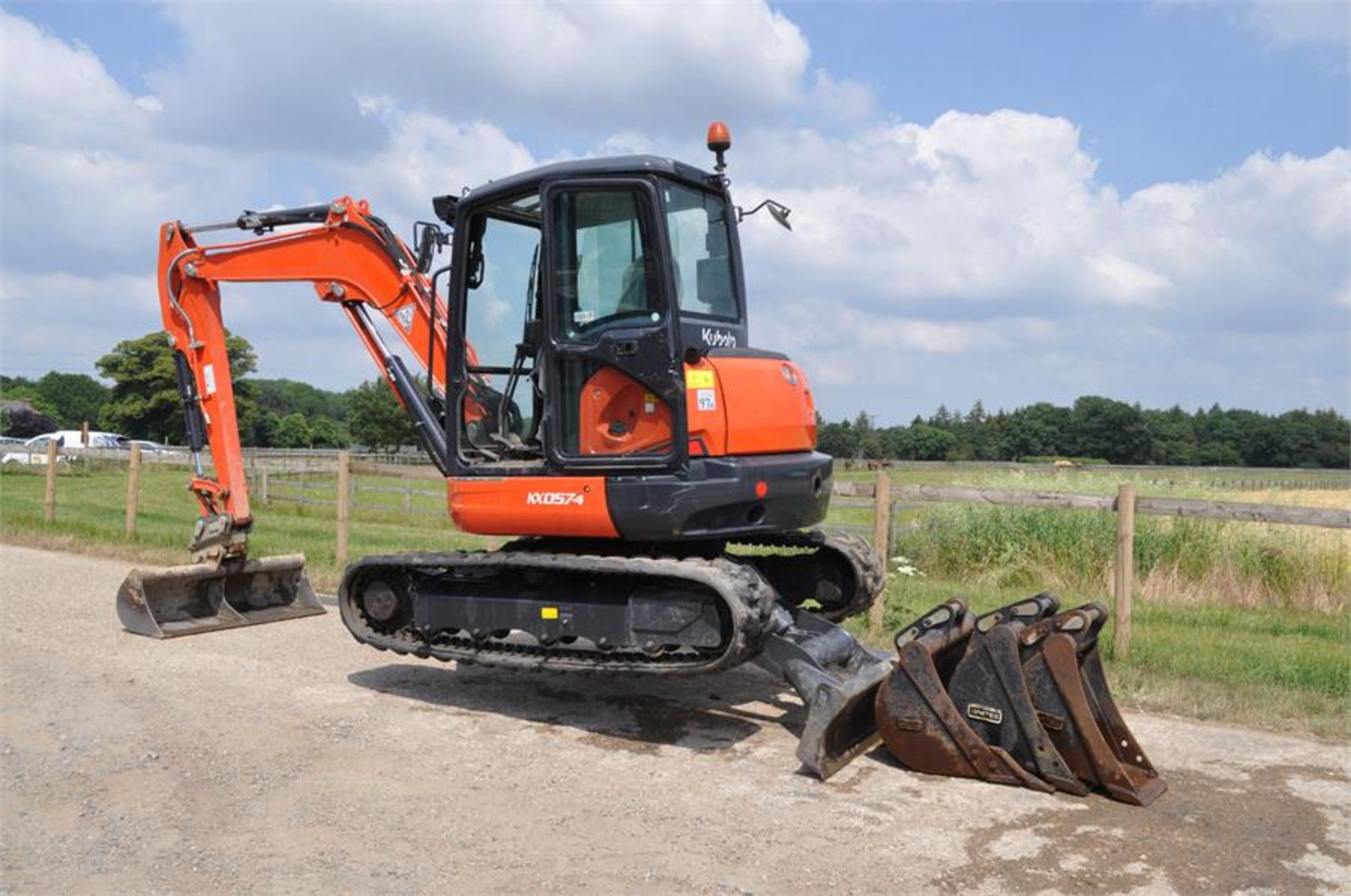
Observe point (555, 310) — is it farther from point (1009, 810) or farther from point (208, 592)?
point (208, 592)

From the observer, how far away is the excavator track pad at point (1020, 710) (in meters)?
5.82

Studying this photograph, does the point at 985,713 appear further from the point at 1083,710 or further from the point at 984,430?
the point at 984,430

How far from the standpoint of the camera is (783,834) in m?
5.29

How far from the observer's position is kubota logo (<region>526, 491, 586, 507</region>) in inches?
271

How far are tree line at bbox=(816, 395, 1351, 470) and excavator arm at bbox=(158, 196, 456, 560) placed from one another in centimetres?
3054

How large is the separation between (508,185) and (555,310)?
89 cm

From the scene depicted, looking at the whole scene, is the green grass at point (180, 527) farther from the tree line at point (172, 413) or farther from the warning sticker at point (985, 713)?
the tree line at point (172, 413)

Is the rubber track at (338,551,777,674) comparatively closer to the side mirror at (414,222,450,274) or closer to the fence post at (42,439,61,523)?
the side mirror at (414,222,450,274)

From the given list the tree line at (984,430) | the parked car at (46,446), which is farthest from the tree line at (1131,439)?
the parked car at (46,446)

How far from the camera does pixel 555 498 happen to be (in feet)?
22.8

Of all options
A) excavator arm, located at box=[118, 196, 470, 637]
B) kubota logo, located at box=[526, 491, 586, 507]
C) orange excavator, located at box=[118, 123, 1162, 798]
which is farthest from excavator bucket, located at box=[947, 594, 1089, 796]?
excavator arm, located at box=[118, 196, 470, 637]

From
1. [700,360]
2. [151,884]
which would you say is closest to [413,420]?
[700,360]

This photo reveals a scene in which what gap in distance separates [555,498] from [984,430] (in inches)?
1918

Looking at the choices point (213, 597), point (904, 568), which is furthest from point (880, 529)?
point (213, 597)
